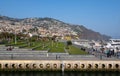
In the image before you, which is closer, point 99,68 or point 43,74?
point 43,74

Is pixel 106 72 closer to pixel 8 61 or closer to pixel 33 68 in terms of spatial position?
pixel 33 68

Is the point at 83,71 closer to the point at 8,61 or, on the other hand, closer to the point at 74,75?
the point at 74,75

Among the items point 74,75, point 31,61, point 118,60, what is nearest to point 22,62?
point 31,61

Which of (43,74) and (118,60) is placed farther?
(118,60)

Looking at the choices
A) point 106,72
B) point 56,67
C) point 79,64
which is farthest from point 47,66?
point 106,72

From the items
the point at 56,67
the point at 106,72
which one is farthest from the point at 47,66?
the point at 106,72

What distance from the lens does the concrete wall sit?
49.1 metres

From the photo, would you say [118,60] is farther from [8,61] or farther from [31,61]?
[8,61]

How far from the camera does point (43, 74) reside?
46.6 metres

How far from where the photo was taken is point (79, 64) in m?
50.2

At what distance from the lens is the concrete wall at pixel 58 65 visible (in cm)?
4909

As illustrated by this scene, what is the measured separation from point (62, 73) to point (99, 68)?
624cm

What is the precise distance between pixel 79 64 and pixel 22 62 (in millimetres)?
8682

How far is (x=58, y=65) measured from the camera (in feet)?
Answer: 162
